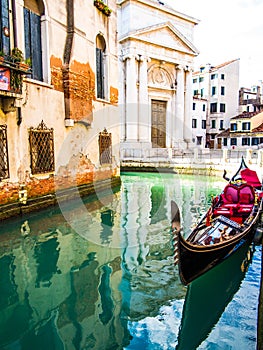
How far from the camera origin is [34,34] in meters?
6.55

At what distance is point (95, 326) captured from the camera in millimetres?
2805

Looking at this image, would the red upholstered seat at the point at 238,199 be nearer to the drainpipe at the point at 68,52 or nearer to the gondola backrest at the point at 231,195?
the gondola backrest at the point at 231,195

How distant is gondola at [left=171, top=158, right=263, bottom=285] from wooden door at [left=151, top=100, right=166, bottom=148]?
12.6 m

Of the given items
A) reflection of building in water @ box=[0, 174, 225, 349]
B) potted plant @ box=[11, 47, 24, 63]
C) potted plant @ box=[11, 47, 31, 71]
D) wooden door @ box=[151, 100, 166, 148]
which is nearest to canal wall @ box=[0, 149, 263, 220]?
reflection of building in water @ box=[0, 174, 225, 349]

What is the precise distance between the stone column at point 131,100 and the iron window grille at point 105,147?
6893 mm

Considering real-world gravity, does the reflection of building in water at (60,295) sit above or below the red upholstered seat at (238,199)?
below

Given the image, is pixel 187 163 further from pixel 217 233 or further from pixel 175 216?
pixel 175 216

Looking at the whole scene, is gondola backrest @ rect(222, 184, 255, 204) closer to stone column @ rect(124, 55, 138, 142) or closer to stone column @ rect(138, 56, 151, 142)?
stone column @ rect(124, 55, 138, 142)

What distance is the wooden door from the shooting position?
18.1 meters

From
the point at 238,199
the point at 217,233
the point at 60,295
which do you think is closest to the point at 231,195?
the point at 238,199

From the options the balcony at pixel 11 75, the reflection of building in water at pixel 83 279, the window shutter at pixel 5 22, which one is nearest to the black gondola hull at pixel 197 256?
the reflection of building in water at pixel 83 279

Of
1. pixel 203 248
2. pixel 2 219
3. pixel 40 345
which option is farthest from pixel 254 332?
pixel 2 219

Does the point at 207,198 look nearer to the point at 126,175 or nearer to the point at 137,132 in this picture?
the point at 126,175

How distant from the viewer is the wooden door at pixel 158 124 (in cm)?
1808
